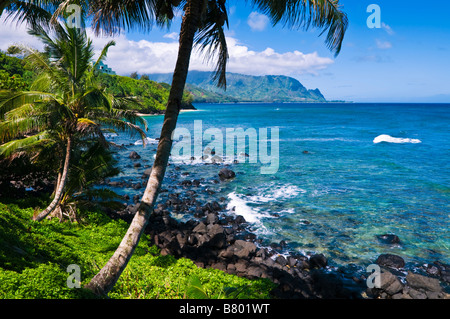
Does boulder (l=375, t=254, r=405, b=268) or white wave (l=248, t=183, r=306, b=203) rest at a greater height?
white wave (l=248, t=183, r=306, b=203)

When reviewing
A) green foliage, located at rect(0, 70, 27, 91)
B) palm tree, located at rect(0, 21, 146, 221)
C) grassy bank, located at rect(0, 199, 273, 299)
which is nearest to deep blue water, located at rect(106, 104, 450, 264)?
grassy bank, located at rect(0, 199, 273, 299)

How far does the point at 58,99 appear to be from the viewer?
Result: 8023 mm

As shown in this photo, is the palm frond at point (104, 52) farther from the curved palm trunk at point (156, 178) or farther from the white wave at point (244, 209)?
the white wave at point (244, 209)

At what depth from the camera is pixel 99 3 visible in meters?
5.91

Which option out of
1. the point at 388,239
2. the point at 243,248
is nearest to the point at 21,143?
the point at 243,248

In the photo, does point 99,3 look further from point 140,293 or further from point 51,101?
point 140,293

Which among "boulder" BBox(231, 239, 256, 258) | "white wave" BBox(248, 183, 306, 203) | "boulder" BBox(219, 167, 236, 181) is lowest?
"boulder" BBox(231, 239, 256, 258)

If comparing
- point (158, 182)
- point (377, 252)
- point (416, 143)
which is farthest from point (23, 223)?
point (416, 143)

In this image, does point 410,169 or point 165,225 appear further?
point 410,169

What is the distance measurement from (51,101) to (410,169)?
26832mm

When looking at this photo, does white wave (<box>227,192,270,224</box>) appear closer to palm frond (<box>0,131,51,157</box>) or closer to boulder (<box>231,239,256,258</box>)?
boulder (<box>231,239,256,258</box>)

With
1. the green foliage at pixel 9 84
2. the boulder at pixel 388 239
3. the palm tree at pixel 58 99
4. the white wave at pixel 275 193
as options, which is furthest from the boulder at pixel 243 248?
the green foliage at pixel 9 84

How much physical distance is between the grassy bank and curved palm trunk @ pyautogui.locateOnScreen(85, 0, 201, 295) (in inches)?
12.9

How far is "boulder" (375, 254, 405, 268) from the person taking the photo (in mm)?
9938
